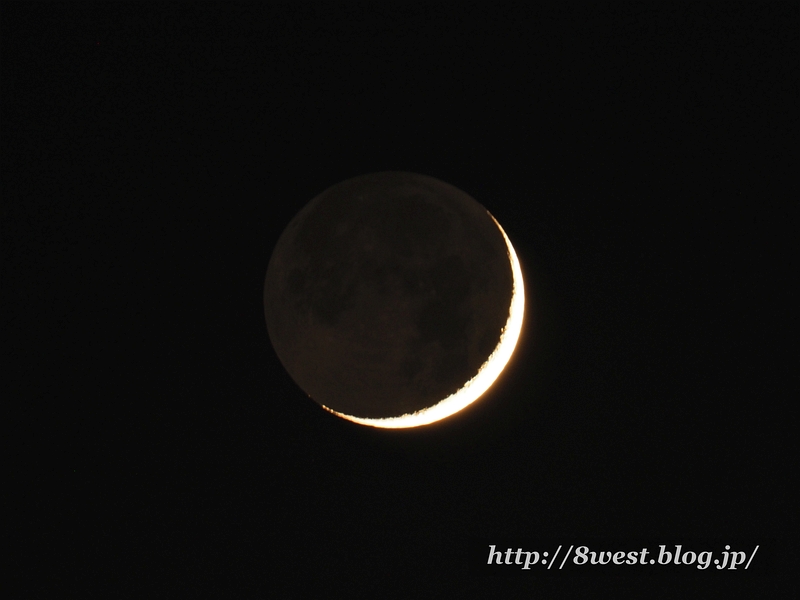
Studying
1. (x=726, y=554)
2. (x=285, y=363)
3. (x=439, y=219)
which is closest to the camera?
(x=439, y=219)

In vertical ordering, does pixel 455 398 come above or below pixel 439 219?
below

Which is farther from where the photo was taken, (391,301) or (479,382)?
(479,382)

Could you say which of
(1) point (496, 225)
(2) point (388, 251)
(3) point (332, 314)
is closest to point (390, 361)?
(3) point (332, 314)

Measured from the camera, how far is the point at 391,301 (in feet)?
13.4

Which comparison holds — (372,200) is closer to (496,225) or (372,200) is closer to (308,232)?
(308,232)

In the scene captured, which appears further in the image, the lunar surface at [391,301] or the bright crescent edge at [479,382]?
the bright crescent edge at [479,382]

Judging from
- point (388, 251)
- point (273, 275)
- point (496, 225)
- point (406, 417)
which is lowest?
point (406, 417)

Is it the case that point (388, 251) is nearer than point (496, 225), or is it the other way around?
point (388, 251)

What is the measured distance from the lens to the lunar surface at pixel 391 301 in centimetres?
414

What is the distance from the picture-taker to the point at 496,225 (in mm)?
5023

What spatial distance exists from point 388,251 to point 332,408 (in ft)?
4.79

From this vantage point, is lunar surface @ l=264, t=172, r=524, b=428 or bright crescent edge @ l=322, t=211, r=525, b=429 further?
bright crescent edge @ l=322, t=211, r=525, b=429

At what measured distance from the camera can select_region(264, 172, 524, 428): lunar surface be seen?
13.6ft

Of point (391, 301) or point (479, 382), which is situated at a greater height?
point (391, 301)
